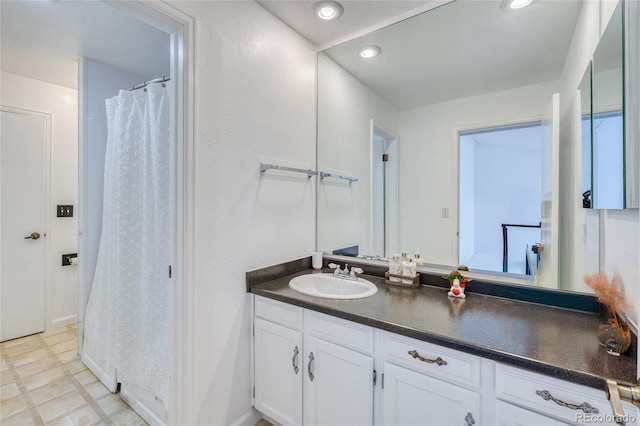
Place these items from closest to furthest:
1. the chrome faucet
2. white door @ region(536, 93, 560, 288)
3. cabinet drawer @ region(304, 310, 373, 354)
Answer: cabinet drawer @ region(304, 310, 373, 354) → white door @ region(536, 93, 560, 288) → the chrome faucet

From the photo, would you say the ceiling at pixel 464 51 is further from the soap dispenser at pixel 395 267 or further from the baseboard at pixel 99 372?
the baseboard at pixel 99 372

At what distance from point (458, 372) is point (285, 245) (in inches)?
46.1

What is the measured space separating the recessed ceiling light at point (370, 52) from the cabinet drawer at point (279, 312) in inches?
68.8

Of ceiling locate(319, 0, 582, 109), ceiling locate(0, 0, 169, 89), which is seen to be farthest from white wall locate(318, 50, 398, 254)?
ceiling locate(0, 0, 169, 89)

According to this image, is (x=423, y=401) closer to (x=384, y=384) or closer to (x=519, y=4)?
(x=384, y=384)

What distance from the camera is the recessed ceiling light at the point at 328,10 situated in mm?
1671

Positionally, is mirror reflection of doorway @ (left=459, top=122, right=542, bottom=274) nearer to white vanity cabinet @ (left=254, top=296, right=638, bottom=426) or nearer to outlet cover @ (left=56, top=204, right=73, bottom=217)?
white vanity cabinet @ (left=254, top=296, right=638, bottom=426)

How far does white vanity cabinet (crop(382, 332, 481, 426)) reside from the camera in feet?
3.27

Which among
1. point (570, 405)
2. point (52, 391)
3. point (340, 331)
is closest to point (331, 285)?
point (340, 331)

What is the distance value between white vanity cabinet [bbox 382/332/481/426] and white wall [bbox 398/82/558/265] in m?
0.77

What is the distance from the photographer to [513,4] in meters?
1.51

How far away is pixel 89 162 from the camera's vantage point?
2375mm

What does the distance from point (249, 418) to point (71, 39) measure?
273 centimetres

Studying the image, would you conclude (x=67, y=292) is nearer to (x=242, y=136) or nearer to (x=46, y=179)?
(x=46, y=179)
